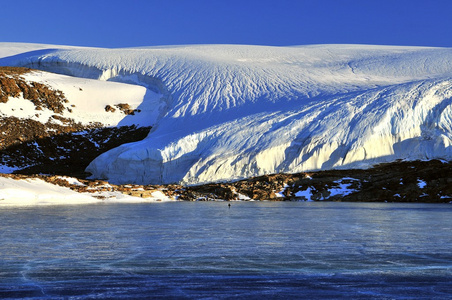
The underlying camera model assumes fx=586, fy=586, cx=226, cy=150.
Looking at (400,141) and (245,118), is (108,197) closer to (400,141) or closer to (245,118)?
(245,118)

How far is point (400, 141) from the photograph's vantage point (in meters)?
26.0

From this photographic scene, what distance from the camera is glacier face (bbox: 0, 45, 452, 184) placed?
25.6 meters

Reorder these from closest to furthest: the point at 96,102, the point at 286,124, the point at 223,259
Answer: the point at 223,259 < the point at 286,124 < the point at 96,102

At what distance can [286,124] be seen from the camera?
26.7 m

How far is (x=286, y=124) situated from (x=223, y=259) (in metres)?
19.8

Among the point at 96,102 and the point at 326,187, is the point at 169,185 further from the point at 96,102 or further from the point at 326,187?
the point at 96,102

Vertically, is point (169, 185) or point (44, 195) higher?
point (169, 185)

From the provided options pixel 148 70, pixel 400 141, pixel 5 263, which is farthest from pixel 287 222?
pixel 148 70

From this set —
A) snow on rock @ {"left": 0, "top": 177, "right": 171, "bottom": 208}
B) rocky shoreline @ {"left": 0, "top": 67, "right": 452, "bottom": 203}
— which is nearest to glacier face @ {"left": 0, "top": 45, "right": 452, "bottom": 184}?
rocky shoreline @ {"left": 0, "top": 67, "right": 452, "bottom": 203}

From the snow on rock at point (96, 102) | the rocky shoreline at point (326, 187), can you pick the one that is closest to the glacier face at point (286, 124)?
the rocky shoreline at point (326, 187)

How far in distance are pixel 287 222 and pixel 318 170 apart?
13.1m

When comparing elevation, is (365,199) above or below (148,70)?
Answer: below

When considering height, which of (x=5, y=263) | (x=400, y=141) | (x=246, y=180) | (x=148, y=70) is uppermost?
(x=148, y=70)

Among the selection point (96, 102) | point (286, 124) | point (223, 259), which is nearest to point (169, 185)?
point (286, 124)
